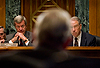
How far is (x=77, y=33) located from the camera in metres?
3.21

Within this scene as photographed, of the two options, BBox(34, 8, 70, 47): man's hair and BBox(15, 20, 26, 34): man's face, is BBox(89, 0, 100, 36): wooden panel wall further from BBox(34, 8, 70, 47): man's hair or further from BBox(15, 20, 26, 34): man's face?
BBox(34, 8, 70, 47): man's hair

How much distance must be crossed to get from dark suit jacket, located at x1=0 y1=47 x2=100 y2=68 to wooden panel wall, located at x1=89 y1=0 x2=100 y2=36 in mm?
4399

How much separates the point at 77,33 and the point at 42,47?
98.6 inches

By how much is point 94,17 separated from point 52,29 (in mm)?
4544

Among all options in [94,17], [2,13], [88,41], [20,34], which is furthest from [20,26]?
[94,17]

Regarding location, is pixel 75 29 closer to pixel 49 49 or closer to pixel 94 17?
pixel 94 17

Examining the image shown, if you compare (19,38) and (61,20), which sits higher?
(61,20)

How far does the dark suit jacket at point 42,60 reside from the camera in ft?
2.39

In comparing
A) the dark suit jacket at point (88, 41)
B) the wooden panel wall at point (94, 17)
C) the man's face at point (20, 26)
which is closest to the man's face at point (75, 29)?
the dark suit jacket at point (88, 41)

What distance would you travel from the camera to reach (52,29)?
78cm

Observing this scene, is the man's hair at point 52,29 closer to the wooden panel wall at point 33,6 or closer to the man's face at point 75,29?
the man's face at point 75,29

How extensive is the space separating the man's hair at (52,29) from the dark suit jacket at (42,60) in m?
0.04

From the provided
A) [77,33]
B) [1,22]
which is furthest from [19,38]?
[1,22]

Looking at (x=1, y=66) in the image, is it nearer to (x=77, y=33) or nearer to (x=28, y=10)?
(x=77, y=33)
